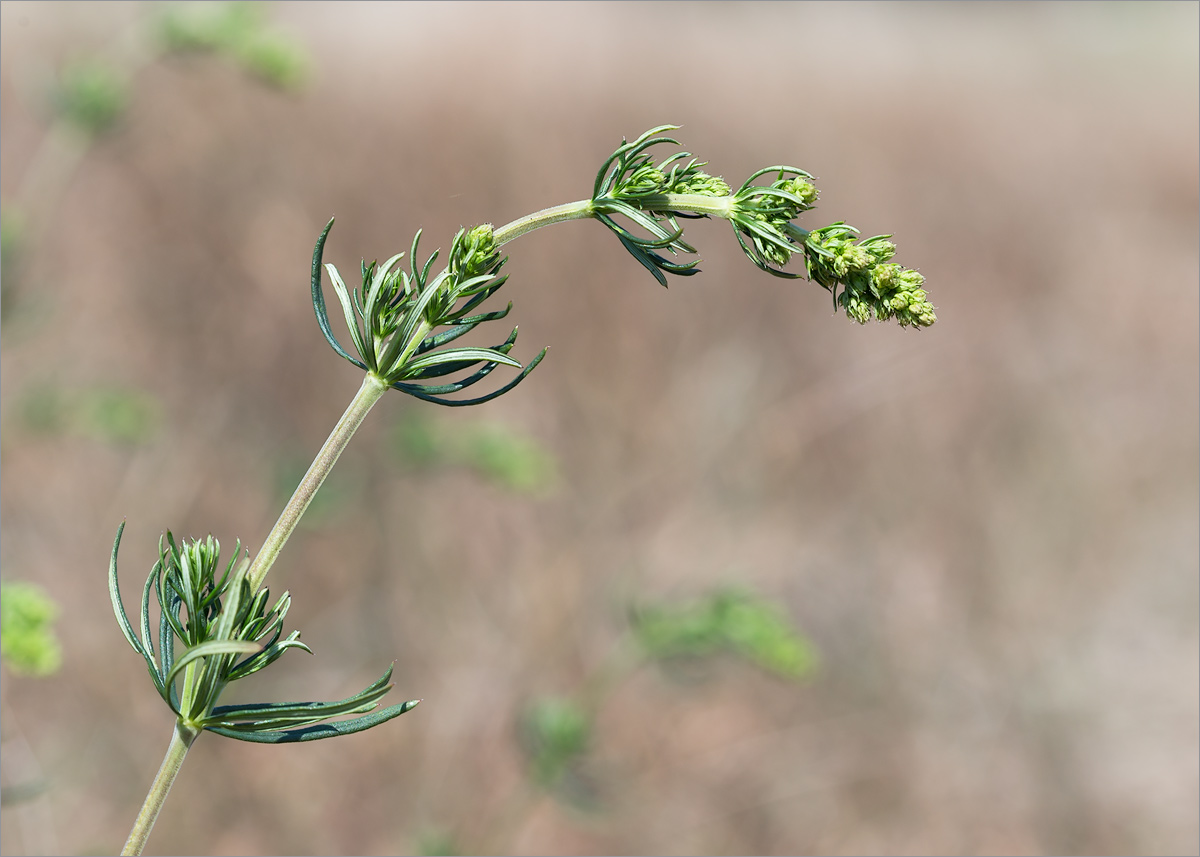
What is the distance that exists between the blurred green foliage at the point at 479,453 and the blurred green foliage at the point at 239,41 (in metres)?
1.45

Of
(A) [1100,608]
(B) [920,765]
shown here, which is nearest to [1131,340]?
(A) [1100,608]

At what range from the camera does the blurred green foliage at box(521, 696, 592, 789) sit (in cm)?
309

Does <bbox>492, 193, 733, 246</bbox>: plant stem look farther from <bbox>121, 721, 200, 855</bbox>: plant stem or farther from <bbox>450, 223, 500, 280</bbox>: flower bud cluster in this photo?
<bbox>121, 721, 200, 855</bbox>: plant stem

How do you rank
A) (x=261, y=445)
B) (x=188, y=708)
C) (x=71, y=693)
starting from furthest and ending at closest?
1. (x=261, y=445)
2. (x=71, y=693)
3. (x=188, y=708)

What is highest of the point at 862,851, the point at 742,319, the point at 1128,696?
the point at 742,319

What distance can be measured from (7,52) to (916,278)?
29.7 ft

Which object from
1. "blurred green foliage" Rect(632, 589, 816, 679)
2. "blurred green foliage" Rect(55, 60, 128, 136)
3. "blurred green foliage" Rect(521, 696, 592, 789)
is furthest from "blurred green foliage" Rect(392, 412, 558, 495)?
"blurred green foliage" Rect(55, 60, 128, 136)

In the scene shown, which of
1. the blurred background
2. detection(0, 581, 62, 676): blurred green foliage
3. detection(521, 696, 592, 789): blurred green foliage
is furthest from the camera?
the blurred background

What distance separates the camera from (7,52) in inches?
297

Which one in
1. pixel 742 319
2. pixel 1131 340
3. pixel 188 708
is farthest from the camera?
pixel 1131 340

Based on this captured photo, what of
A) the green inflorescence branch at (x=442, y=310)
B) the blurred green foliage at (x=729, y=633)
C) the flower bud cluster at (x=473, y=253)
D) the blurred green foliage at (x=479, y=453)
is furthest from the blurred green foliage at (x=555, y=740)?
the flower bud cluster at (x=473, y=253)

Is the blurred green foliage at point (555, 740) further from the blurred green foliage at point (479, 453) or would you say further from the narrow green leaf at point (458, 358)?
the narrow green leaf at point (458, 358)

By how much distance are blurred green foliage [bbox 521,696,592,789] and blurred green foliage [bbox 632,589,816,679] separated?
37cm

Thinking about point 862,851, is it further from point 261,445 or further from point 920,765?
point 261,445
